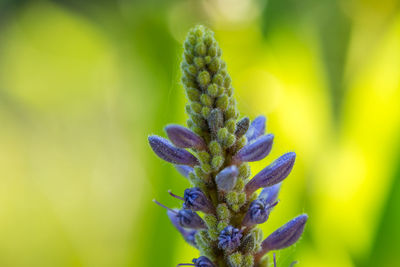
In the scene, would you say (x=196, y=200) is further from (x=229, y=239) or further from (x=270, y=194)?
(x=270, y=194)

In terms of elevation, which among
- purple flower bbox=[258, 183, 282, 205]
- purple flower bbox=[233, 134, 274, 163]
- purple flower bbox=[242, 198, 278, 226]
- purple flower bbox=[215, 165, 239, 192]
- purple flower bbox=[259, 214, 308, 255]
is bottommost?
purple flower bbox=[259, 214, 308, 255]

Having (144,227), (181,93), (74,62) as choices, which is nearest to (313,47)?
(181,93)

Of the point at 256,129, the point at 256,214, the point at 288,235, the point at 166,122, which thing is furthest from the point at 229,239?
the point at 166,122

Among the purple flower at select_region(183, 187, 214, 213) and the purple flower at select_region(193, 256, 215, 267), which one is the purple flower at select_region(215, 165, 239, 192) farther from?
the purple flower at select_region(193, 256, 215, 267)

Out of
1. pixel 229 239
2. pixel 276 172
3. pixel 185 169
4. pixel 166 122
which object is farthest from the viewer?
pixel 166 122

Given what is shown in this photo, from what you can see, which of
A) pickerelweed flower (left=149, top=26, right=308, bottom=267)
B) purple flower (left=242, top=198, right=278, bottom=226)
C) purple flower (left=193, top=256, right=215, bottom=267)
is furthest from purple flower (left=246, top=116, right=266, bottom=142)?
purple flower (left=193, top=256, right=215, bottom=267)

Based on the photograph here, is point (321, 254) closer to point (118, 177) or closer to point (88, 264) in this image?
point (88, 264)

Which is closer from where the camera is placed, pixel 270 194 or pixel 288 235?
pixel 288 235
